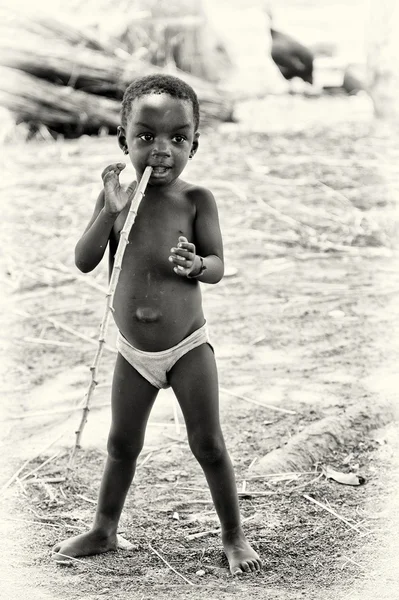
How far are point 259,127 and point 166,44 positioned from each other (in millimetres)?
1810

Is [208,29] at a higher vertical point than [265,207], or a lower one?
higher

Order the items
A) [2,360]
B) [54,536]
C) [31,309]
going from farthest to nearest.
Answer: [31,309]
[2,360]
[54,536]

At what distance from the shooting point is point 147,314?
7.77ft

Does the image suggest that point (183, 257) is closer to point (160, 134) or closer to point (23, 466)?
point (160, 134)

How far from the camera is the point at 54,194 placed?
679 cm

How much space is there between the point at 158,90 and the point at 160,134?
12cm

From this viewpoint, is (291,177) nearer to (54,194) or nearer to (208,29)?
(54,194)

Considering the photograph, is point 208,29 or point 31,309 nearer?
point 31,309

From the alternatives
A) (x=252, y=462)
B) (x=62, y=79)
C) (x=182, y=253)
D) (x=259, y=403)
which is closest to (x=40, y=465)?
(x=252, y=462)

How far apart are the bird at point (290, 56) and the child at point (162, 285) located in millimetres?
8544

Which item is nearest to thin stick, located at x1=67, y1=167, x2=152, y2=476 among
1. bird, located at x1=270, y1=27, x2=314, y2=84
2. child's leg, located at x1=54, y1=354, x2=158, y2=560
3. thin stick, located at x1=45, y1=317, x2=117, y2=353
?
child's leg, located at x1=54, y1=354, x2=158, y2=560

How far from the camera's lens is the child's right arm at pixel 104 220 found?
90.2 inches

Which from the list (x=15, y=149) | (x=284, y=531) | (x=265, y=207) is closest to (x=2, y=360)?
(x=284, y=531)

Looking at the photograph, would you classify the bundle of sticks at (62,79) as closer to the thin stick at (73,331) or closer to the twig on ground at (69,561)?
the thin stick at (73,331)
